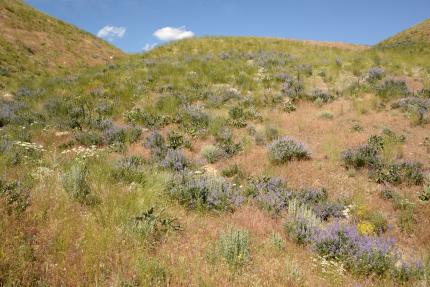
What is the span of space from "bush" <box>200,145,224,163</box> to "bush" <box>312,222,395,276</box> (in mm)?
4252

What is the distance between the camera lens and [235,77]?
54.5 feet

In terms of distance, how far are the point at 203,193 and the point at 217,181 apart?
1.80ft

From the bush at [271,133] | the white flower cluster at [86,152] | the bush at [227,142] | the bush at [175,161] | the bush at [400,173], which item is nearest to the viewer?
the bush at [400,173]

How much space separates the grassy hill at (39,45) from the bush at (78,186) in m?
14.2

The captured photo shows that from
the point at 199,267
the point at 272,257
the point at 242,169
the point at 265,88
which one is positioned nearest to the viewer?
the point at 199,267

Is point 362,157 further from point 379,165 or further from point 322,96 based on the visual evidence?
point 322,96

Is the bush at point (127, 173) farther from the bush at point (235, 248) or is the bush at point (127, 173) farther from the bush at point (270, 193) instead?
the bush at point (235, 248)

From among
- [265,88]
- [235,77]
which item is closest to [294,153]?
[265,88]

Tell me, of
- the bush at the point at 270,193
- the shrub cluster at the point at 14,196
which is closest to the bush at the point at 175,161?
the bush at the point at 270,193

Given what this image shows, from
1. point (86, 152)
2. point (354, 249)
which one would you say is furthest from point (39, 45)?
point (354, 249)

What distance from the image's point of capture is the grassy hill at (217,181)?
13.9ft

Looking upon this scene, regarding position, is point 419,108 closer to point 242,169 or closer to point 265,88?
point 265,88

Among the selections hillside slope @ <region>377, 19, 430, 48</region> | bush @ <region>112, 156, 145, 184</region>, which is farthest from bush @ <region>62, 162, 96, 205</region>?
hillside slope @ <region>377, 19, 430, 48</region>

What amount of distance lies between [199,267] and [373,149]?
6477 mm
